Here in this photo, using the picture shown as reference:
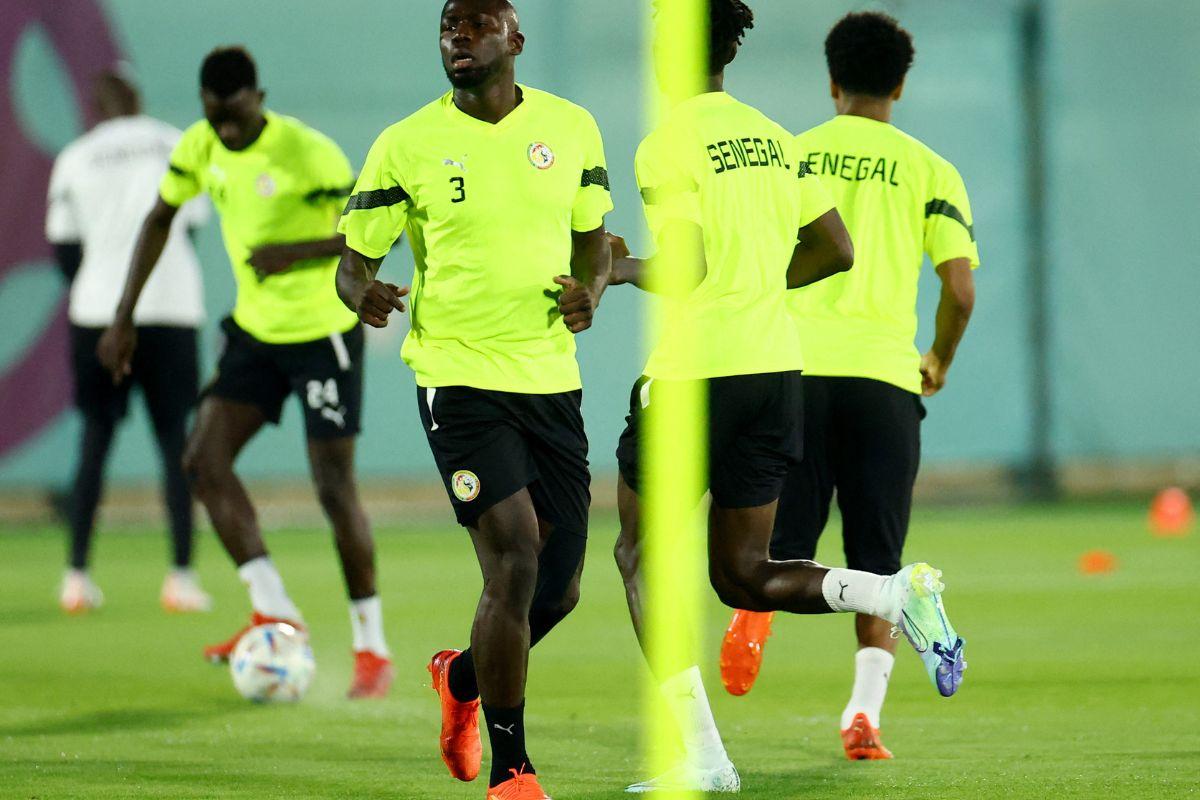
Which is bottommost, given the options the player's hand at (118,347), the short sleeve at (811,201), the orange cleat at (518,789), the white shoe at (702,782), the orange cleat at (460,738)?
the white shoe at (702,782)

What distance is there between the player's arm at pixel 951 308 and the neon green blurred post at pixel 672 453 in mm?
1083

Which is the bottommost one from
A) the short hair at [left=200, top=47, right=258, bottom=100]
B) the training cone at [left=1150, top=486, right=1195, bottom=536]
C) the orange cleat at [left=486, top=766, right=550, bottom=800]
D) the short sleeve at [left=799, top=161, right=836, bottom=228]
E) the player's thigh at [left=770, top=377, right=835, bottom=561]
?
the training cone at [left=1150, top=486, right=1195, bottom=536]

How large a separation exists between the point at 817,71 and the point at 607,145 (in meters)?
1.80

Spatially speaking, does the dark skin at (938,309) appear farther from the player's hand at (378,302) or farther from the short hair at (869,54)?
the player's hand at (378,302)

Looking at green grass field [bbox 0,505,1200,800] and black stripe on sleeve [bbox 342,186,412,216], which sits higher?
black stripe on sleeve [bbox 342,186,412,216]

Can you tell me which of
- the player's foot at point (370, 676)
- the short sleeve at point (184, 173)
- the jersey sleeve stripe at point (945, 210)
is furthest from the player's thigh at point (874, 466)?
the short sleeve at point (184, 173)

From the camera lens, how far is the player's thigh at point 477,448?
16.9ft

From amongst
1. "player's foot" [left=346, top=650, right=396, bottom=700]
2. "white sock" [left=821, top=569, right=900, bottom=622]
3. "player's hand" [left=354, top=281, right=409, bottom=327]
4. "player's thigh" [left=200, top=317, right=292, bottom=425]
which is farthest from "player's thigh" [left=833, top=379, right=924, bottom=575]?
"player's thigh" [left=200, top=317, right=292, bottom=425]

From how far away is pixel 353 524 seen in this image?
7.79m

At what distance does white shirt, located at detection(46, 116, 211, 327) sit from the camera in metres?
11.1

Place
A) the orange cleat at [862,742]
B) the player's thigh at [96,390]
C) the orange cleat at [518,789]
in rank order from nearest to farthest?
the orange cleat at [518,789] < the orange cleat at [862,742] < the player's thigh at [96,390]

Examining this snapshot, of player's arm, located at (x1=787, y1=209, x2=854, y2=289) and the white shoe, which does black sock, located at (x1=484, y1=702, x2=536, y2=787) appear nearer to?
the white shoe

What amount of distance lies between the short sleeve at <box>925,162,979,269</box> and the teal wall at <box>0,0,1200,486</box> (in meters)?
9.57

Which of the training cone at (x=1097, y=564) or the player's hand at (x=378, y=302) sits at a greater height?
the player's hand at (x=378, y=302)
